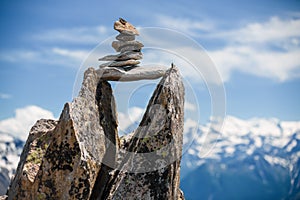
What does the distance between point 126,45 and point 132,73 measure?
175cm

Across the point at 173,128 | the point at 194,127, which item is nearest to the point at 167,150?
the point at 173,128

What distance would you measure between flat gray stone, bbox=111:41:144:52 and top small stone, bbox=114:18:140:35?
56 centimetres

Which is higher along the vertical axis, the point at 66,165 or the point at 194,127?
the point at 194,127

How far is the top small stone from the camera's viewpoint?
2488 cm

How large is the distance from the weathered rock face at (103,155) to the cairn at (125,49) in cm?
130

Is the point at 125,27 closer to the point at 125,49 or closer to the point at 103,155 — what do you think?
the point at 125,49

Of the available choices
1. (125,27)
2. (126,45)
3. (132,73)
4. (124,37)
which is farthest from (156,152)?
(125,27)

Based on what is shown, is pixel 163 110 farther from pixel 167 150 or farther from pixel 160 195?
pixel 160 195

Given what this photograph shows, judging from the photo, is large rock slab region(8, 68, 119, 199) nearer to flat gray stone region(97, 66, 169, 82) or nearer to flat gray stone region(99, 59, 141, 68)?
flat gray stone region(97, 66, 169, 82)

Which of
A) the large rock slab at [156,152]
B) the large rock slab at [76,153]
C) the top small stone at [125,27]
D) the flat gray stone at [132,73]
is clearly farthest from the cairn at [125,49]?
the large rock slab at [156,152]

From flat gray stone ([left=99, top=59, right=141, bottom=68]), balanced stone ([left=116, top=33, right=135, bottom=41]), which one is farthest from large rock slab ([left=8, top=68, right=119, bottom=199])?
balanced stone ([left=116, top=33, right=135, bottom=41])

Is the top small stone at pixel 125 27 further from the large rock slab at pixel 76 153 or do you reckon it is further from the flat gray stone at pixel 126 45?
the large rock slab at pixel 76 153

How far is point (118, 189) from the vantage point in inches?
851

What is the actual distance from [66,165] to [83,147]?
1.18 m
